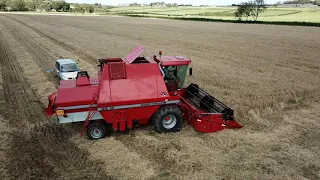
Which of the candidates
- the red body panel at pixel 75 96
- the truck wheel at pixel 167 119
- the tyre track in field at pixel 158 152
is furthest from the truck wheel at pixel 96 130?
the truck wheel at pixel 167 119

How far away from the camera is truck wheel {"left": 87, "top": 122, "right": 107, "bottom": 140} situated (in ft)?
29.0

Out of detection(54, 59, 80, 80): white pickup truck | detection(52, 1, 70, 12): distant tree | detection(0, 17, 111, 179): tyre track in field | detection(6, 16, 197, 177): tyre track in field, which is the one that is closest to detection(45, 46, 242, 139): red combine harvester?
detection(6, 16, 197, 177): tyre track in field

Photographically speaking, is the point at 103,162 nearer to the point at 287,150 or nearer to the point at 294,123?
the point at 287,150

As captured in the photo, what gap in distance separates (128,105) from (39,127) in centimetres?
351

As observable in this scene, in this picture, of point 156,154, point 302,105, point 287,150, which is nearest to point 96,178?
point 156,154

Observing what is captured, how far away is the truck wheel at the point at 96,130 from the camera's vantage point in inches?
348

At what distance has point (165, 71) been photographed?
9492mm

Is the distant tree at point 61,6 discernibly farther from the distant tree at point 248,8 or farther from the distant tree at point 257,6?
the distant tree at point 257,6

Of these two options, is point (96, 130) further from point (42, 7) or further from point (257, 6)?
point (42, 7)

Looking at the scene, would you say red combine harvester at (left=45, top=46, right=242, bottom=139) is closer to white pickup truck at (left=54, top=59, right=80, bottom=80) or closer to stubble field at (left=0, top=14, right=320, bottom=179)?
stubble field at (left=0, top=14, right=320, bottom=179)

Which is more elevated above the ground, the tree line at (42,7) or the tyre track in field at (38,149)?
the tree line at (42,7)

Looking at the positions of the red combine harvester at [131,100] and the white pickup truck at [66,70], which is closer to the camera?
the red combine harvester at [131,100]

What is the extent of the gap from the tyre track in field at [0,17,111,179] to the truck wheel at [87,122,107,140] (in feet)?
2.12

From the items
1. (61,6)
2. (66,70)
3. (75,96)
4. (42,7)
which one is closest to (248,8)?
(66,70)
